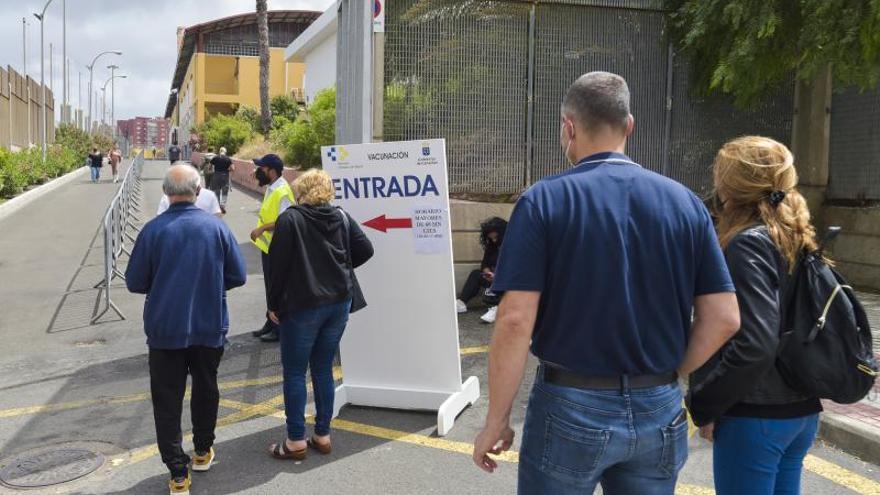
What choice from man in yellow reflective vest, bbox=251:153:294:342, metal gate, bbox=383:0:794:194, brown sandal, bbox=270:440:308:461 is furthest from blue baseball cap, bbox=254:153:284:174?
metal gate, bbox=383:0:794:194

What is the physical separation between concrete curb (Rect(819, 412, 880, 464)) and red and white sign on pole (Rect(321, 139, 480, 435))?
2.40 m

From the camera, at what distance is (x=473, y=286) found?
8.75m

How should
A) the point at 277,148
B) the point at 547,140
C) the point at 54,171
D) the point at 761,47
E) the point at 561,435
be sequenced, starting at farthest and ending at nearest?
1. the point at 54,171
2. the point at 277,148
3. the point at 547,140
4. the point at 761,47
5. the point at 561,435

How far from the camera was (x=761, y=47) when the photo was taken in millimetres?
8367

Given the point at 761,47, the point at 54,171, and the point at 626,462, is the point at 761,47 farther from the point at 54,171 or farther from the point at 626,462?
the point at 54,171

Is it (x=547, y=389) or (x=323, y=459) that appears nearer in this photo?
(x=547, y=389)

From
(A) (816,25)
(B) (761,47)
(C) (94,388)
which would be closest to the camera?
(C) (94,388)

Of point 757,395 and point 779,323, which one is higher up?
point 779,323

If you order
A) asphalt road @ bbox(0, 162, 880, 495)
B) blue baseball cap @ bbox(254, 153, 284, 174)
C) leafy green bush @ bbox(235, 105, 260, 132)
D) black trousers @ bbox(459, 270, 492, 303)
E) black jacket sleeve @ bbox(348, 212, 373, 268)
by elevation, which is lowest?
asphalt road @ bbox(0, 162, 880, 495)

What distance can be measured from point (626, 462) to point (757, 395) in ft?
1.92

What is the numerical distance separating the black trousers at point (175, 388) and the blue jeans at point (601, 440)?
8.18 ft

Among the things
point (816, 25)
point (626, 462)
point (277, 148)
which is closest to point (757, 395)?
point (626, 462)

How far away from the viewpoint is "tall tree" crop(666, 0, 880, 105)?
755 centimetres

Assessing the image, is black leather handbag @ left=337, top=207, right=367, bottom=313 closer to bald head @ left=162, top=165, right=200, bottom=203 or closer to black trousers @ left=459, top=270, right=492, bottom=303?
bald head @ left=162, top=165, right=200, bottom=203
